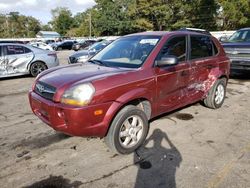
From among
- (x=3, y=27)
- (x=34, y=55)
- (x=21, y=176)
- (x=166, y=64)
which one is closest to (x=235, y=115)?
(x=166, y=64)

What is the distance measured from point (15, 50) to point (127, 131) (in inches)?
320

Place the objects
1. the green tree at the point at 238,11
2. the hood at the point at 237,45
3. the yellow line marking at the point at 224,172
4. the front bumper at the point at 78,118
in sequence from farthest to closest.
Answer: the green tree at the point at 238,11 < the hood at the point at 237,45 < the front bumper at the point at 78,118 < the yellow line marking at the point at 224,172

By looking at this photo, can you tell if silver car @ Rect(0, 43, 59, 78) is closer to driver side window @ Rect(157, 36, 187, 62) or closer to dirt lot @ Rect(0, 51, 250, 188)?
dirt lot @ Rect(0, 51, 250, 188)

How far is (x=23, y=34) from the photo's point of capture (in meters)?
115

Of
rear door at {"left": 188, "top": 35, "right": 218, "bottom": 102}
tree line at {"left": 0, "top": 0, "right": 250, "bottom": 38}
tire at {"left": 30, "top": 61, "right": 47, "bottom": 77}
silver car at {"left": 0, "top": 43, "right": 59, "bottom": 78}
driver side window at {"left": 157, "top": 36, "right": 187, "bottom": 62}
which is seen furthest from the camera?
tree line at {"left": 0, "top": 0, "right": 250, "bottom": 38}

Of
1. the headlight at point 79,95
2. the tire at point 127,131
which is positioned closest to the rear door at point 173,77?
the tire at point 127,131

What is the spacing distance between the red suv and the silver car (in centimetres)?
637

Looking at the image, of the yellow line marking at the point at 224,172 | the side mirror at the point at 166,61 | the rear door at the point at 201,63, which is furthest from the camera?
the rear door at the point at 201,63

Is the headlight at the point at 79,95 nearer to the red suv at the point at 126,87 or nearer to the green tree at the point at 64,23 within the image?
the red suv at the point at 126,87

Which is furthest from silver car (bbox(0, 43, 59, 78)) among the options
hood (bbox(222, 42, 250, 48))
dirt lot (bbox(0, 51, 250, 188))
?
hood (bbox(222, 42, 250, 48))

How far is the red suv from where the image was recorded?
3650 millimetres

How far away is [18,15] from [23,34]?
11.4m

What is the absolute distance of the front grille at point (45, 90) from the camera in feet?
12.7

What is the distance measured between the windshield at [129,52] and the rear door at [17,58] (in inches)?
249
